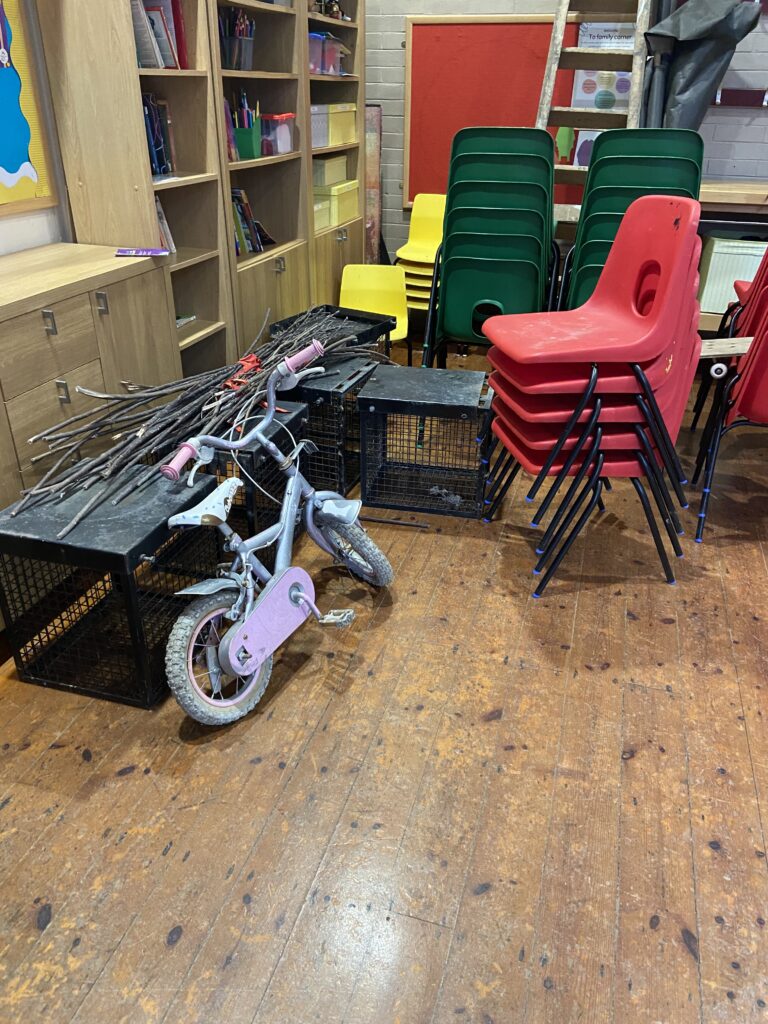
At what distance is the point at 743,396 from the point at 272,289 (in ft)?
7.12

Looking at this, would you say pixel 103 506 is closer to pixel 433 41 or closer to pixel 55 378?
pixel 55 378

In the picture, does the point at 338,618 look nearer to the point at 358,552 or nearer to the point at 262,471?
the point at 358,552

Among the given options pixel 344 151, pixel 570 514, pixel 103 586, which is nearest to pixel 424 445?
pixel 570 514

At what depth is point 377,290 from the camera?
4262 millimetres

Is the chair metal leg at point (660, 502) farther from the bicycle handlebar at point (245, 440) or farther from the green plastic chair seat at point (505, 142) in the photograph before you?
the green plastic chair seat at point (505, 142)

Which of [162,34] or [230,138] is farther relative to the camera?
[230,138]

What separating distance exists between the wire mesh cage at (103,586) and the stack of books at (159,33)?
5.28 feet

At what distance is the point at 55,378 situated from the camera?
2236 millimetres

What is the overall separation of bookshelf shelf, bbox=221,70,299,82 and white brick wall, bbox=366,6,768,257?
146 centimetres

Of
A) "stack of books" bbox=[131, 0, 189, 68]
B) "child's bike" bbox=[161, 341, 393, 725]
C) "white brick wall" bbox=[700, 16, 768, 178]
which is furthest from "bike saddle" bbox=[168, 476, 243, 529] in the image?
"white brick wall" bbox=[700, 16, 768, 178]

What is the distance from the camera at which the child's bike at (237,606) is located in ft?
5.98

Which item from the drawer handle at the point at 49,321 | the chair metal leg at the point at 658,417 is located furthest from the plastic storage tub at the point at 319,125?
the chair metal leg at the point at 658,417

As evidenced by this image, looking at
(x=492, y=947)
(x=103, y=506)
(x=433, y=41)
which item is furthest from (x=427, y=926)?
(x=433, y=41)

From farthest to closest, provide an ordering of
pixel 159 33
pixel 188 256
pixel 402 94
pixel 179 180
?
pixel 402 94 → pixel 188 256 → pixel 179 180 → pixel 159 33
